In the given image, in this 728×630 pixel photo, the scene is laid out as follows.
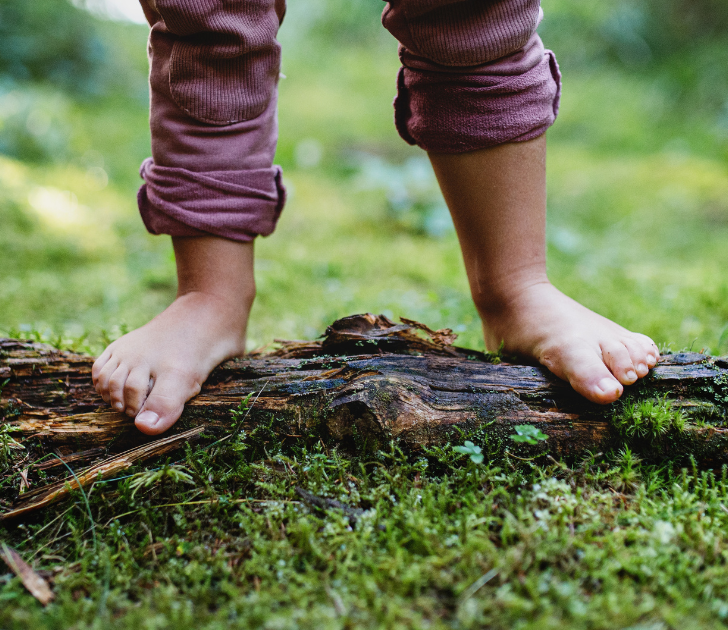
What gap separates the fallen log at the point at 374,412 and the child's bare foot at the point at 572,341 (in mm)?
44

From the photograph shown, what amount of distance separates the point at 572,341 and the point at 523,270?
22 cm

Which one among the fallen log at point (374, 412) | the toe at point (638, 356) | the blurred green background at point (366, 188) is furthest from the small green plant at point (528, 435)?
the blurred green background at point (366, 188)

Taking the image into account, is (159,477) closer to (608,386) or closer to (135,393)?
(135,393)

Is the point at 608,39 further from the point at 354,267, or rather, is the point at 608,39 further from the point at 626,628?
the point at 626,628

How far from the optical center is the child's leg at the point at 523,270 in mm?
1141

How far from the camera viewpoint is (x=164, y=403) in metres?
1.12

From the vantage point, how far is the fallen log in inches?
41.7

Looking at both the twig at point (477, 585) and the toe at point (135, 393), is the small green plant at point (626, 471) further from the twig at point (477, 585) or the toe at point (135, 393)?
the toe at point (135, 393)

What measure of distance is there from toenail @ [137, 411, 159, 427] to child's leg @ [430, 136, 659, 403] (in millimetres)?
815

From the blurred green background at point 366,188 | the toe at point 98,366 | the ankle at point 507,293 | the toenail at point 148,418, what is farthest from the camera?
the blurred green background at point 366,188

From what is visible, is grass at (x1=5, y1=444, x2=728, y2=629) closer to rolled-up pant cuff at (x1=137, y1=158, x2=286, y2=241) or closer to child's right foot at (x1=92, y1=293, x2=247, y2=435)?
child's right foot at (x1=92, y1=293, x2=247, y2=435)

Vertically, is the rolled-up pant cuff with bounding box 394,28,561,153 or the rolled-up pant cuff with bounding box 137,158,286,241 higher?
the rolled-up pant cuff with bounding box 394,28,561,153

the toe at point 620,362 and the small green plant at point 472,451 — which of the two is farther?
the toe at point 620,362

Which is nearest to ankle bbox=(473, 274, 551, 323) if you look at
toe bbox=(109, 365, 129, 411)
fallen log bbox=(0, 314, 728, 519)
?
fallen log bbox=(0, 314, 728, 519)
